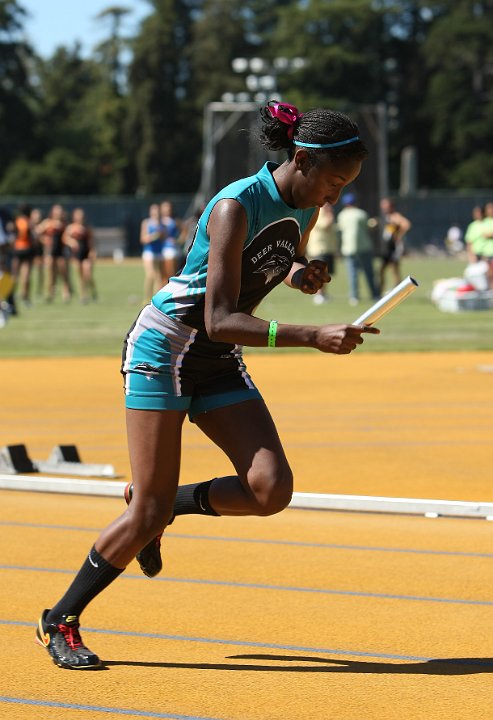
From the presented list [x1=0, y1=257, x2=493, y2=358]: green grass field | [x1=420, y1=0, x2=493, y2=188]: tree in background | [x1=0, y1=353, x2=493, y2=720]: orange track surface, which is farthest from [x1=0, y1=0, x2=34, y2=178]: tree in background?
[x1=0, y1=353, x2=493, y2=720]: orange track surface

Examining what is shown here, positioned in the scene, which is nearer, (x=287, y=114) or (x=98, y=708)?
(x=98, y=708)

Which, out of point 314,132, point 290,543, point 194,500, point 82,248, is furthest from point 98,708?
point 82,248

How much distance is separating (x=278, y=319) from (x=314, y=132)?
1708 cm

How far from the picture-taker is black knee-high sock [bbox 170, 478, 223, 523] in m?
5.47

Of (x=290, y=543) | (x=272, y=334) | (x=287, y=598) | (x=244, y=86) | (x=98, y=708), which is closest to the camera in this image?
(x=98, y=708)

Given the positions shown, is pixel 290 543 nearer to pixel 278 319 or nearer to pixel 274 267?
pixel 274 267

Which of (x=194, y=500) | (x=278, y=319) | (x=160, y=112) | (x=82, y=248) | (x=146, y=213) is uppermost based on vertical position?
(x=194, y=500)

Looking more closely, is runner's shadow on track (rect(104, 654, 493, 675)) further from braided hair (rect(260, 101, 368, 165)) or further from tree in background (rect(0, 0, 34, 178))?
tree in background (rect(0, 0, 34, 178))

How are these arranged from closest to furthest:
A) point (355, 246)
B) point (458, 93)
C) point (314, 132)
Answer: point (314, 132)
point (355, 246)
point (458, 93)

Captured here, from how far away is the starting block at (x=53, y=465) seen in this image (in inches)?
347

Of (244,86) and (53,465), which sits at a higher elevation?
(53,465)

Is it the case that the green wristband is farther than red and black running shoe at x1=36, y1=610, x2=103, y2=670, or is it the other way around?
red and black running shoe at x1=36, y1=610, x2=103, y2=670

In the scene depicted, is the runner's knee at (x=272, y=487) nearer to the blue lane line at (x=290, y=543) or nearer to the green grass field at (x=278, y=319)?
the blue lane line at (x=290, y=543)

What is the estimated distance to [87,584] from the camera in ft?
16.8
